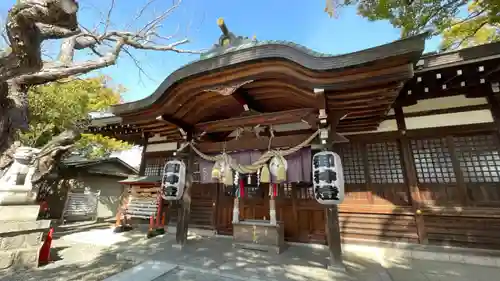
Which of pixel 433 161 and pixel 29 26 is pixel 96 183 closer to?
pixel 29 26

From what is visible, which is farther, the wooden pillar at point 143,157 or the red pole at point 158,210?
the wooden pillar at point 143,157

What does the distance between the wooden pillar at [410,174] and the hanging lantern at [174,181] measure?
625 cm

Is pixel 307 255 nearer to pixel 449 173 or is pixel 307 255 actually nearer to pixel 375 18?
pixel 449 173

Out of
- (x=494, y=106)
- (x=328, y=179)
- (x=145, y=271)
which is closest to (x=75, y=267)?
(x=145, y=271)

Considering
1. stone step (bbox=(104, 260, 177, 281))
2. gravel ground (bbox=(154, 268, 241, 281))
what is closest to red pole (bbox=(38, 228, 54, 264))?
stone step (bbox=(104, 260, 177, 281))

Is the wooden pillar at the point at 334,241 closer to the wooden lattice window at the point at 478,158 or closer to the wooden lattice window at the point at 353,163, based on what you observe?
the wooden lattice window at the point at 353,163

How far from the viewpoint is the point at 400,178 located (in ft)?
20.2

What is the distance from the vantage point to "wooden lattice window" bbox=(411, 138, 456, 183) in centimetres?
575

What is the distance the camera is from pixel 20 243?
505 cm

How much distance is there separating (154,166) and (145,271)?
19.1 ft

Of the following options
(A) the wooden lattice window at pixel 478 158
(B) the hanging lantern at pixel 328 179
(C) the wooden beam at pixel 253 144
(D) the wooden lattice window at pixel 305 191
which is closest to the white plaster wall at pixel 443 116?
(A) the wooden lattice window at pixel 478 158

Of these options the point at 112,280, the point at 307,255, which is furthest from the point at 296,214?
the point at 112,280

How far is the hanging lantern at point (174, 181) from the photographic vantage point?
611 cm

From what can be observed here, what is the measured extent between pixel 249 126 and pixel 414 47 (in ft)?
13.0
